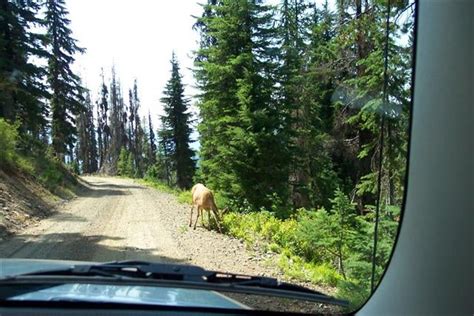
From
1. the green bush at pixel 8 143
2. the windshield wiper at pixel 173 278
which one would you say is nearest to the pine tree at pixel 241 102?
the windshield wiper at pixel 173 278

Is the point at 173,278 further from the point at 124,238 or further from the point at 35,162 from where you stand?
the point at 35,162

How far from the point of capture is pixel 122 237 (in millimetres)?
4723

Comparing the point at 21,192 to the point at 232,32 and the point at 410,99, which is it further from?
the point at 410,99

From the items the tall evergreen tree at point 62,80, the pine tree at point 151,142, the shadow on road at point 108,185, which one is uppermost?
the tall evergreen tree at point 62,80

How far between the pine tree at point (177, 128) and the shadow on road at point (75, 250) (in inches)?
50.8

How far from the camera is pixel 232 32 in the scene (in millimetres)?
4305

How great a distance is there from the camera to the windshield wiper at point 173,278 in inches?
77.9

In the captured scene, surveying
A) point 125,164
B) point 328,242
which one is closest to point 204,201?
point 125,164

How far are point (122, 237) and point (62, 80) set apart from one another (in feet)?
5.19

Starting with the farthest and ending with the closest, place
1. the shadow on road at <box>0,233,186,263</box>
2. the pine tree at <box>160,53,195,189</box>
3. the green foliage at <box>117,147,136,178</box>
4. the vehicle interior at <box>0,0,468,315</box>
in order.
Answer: the green foliage at <box>117,147,136,178</box> < the shadow on road at <box>0,233,186,263</box> < the pine tree at <box>160,53,195,189</box> < the vehicle interior at <box>0,0,468,315</box>

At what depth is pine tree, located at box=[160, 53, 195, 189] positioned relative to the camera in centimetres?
393

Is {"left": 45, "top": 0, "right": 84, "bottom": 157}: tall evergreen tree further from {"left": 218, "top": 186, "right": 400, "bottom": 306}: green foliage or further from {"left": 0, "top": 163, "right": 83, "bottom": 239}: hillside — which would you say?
{"left": 218, "top": 186, "right": 400, "bottom": 306}: green foliage

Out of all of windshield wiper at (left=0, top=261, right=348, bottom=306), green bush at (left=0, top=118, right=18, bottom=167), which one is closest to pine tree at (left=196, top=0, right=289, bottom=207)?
windshield wiper at (left=0, top=261, right=348, bottom=306)

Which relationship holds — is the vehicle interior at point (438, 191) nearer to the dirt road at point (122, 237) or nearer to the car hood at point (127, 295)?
the car hood at point (127, 295)
